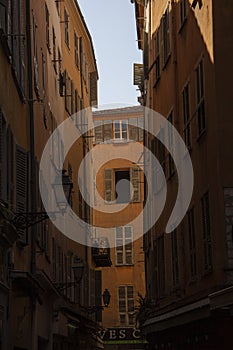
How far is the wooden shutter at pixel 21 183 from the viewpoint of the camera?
15.7m

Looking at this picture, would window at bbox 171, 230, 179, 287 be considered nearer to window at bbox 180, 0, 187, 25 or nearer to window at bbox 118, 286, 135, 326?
window at bbox 180, 0, 187, 25

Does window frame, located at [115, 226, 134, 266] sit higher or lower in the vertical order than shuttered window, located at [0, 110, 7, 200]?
higher

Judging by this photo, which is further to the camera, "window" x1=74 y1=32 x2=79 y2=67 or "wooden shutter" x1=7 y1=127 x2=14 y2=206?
"window" x1=74 y1=32 x2=79 y2=67

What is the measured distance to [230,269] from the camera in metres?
14.4

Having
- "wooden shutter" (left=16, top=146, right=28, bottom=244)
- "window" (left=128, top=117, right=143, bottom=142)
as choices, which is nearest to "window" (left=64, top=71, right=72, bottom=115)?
"wooden shutter" (left=16, top=146, right=28, bottom=244)

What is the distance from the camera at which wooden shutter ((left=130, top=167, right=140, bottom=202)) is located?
47.4 m

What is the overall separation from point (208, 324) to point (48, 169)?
7734 mm

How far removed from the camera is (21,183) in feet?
52.6

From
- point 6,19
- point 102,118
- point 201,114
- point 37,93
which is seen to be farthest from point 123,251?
point 6,19

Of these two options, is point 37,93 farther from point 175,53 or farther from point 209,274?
point 209,274

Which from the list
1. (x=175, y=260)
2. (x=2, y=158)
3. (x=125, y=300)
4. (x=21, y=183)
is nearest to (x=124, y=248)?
(x=125, y=300)

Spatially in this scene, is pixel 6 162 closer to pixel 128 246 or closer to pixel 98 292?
pixel 98 292

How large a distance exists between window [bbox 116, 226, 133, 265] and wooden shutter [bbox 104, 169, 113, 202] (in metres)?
1.84

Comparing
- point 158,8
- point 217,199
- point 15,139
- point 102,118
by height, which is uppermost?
point 102,118
